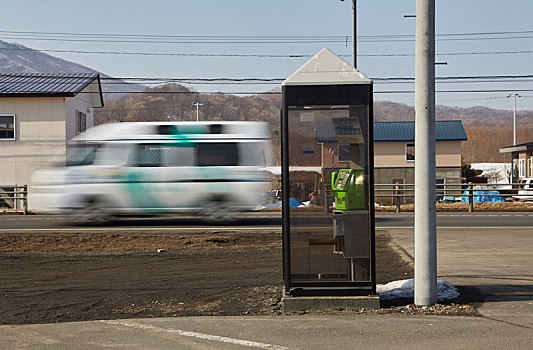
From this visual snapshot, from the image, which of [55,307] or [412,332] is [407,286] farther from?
[55,307]

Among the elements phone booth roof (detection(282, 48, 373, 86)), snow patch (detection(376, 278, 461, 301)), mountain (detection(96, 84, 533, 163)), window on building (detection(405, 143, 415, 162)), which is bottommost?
snow patch (detection(376, 278, 461, 301))

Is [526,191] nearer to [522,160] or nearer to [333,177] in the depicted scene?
[522,160]

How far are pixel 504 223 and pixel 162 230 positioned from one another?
969 centimetres

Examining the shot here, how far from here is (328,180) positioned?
312 inches

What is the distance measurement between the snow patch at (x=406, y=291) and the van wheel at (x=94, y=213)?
465 inches

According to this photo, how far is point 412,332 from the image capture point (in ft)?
20.1

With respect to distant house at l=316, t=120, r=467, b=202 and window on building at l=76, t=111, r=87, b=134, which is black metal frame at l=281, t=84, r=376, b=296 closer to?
window on building at l=76, t=111, r=87, b=134

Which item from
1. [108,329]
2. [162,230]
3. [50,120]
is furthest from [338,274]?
[50,120]

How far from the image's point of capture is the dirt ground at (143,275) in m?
7.59

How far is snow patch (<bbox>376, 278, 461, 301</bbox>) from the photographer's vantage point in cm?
758

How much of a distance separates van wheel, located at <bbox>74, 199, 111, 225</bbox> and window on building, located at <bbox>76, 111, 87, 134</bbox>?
18.0 m

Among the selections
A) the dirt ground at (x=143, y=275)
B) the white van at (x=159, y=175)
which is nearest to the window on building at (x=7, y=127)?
the white van at (x=159, y=175)

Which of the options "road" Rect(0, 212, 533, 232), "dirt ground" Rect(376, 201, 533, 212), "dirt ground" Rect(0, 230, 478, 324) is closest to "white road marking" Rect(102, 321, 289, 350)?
"dirt ground" Rect(0, 230, 478, 324)

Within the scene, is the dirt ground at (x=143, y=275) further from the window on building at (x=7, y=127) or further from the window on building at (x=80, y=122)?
the window on building at (x=80, y=122)
